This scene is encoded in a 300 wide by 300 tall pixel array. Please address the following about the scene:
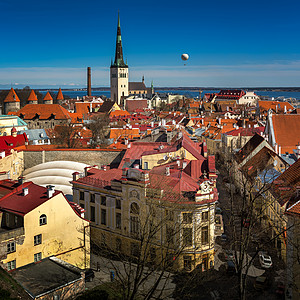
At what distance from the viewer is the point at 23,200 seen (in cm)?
2097

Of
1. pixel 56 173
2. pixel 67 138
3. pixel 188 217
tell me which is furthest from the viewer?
pixel 67 138

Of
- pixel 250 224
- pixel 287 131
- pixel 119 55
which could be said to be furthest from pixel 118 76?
pixel 250 224

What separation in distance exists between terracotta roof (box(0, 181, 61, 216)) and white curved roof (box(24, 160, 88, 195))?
7.83 m

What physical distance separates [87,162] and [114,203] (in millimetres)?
12984

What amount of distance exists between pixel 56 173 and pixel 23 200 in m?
11.8

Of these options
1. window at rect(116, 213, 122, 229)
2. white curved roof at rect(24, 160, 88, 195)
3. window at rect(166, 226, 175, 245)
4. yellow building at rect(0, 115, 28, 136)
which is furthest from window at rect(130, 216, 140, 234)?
yellow building at rect(0, 115, 28, 136)

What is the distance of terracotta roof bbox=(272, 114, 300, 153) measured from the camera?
3981 centimetres

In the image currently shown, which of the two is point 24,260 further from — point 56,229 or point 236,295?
point 236,295

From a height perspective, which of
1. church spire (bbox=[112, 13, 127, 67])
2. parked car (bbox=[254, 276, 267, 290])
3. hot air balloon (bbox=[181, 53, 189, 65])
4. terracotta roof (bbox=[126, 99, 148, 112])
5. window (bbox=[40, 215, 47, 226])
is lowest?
parked car (bbox=[254, 276, 267, 290])

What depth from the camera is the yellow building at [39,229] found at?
19188 millimetres

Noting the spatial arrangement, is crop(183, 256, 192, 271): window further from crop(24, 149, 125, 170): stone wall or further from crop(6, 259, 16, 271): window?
crop(24, 149, 125, 170): stone wall

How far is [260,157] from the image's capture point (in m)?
34.1

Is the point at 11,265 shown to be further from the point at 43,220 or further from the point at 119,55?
the point at 119,55

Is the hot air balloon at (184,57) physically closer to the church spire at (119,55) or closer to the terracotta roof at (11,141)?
the terracotta roof at (11,141)
